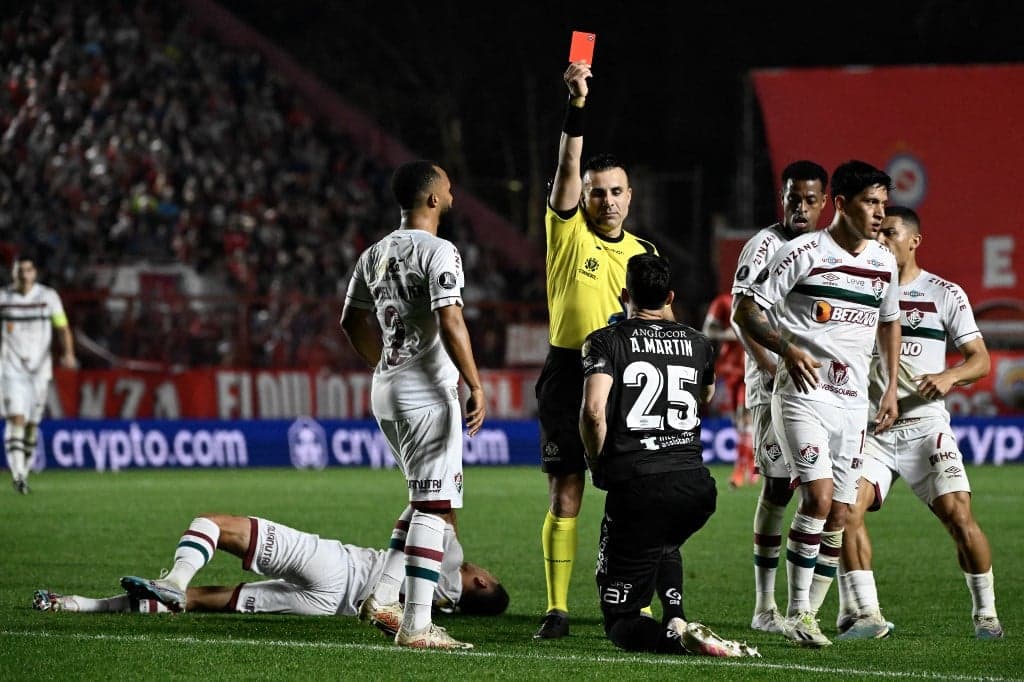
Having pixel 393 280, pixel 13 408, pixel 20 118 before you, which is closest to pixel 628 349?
pixel 393 280

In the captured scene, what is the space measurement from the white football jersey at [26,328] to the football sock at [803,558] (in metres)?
12.8

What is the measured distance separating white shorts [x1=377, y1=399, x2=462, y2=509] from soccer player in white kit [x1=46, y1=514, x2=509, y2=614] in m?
0.77

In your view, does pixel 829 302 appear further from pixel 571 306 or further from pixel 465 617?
pixel 465 617

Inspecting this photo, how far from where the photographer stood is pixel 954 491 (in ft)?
27.1

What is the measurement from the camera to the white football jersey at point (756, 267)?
778 centimetres

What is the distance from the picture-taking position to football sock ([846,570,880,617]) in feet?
26.5

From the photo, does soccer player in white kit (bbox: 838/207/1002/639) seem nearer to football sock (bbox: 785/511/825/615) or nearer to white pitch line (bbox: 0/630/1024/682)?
football sock (bbox: 785/511/825/615)

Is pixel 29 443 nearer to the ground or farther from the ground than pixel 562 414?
nearer to the ground

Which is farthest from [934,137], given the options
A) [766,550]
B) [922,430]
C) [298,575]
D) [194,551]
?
[194,551]

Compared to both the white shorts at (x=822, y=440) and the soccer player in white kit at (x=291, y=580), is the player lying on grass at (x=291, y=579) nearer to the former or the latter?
the soccer player in white kit at (x=291, y=580)

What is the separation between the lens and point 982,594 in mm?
8070

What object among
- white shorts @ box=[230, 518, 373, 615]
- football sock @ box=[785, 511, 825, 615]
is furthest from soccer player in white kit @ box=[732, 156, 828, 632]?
white shorts @ box=[230, 518, 373, 615]

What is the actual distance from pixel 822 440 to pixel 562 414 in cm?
140

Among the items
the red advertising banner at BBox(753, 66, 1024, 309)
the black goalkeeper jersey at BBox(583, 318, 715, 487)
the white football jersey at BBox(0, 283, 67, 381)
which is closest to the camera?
the black goalkeeper jersey at BBox(583, 318, 715, 487)
